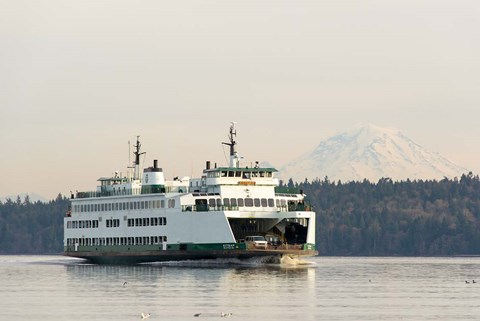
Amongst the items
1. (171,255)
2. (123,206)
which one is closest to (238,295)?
(171,255)

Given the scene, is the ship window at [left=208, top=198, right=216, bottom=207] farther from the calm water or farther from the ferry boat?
the calm water

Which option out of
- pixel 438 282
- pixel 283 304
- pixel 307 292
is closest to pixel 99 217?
pixel 438 282

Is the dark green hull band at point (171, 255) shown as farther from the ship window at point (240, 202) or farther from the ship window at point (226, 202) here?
the ship window at point (240, 202)

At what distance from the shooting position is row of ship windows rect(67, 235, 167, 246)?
137250 mm

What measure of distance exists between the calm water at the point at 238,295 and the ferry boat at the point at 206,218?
3511mm

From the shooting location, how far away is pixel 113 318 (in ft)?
233

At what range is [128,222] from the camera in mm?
142500

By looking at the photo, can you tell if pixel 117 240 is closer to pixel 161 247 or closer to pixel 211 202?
pixel 161 247

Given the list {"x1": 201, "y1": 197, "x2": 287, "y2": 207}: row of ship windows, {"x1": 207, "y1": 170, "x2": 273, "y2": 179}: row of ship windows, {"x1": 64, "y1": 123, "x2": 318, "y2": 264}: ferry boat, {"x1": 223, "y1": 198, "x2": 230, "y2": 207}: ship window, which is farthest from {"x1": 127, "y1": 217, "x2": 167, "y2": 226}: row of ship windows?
{"x1": 223, "y1": 198, "x2": 230, "y2": 207}: ship window

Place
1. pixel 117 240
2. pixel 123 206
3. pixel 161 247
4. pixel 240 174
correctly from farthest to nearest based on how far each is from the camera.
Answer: pixel 117 240, pixel 123 206, pixel 161 247, pixel 240 174

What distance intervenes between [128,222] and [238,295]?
55748 millimetres

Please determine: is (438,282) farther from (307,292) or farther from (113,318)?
(113,318)

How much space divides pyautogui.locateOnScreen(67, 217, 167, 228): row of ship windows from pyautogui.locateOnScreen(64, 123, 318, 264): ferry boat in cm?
10

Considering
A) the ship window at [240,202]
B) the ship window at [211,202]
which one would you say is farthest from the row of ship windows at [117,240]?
the ship window at [240,202]
